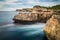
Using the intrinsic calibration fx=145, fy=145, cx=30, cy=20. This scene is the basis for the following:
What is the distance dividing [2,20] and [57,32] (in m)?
2.51

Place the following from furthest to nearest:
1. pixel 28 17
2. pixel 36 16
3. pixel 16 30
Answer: pixel 28 17, pixel 36 16, pixel 16 30

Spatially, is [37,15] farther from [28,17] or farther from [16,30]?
[16,30]

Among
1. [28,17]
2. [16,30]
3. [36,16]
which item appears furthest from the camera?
[28,17]

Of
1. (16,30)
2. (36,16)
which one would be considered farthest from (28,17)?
(16,30)

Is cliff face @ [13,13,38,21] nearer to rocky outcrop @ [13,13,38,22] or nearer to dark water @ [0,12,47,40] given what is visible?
rocky outcrop @ [13,13,38,22]

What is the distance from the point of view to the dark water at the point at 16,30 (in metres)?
5.67

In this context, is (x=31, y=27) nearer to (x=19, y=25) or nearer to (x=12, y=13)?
(x=19, y=25)

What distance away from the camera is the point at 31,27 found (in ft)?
22.2

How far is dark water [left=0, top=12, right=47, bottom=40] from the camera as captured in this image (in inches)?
223

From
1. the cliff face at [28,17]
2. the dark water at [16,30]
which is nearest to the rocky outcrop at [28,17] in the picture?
the cliff face at [28,17]

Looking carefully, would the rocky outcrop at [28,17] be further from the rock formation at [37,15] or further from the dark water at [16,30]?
the dark water at [16,30]

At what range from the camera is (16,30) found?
6164mm

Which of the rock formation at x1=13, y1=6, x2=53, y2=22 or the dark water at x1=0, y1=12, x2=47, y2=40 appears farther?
the rock formation at x1=13, y1=6, x2=53, y2=22

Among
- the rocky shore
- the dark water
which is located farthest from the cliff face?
the dark water
